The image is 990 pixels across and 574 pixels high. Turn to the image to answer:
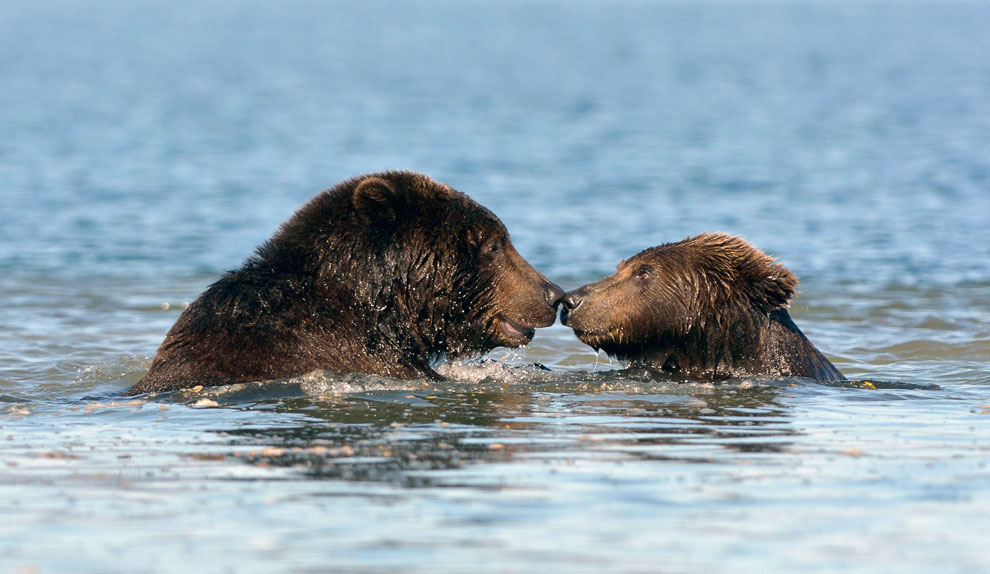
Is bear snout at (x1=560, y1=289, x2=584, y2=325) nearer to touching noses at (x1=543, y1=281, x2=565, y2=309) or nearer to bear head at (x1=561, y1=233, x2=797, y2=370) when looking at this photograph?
bear head at (x1=561, y1=233, x2=797, y2=370)

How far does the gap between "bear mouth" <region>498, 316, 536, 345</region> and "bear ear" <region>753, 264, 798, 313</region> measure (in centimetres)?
159

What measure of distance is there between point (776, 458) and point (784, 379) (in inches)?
105

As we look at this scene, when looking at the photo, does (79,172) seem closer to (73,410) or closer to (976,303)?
(976,303)

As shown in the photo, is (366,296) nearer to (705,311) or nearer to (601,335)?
(601,335)

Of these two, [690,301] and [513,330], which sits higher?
[690,301]

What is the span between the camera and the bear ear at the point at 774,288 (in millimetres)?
9266

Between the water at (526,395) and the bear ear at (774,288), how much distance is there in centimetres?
59

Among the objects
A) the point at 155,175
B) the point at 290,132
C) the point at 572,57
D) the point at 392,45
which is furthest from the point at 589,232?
the point at 392,45

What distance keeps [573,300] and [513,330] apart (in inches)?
27.2

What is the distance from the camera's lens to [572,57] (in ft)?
399

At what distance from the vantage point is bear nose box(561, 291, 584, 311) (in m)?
9.40

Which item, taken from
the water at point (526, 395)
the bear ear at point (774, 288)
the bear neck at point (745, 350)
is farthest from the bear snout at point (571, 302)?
the bear ear at point (774, 288)

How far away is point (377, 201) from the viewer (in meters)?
8.47

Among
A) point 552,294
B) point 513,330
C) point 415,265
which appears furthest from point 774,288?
point 415,265
